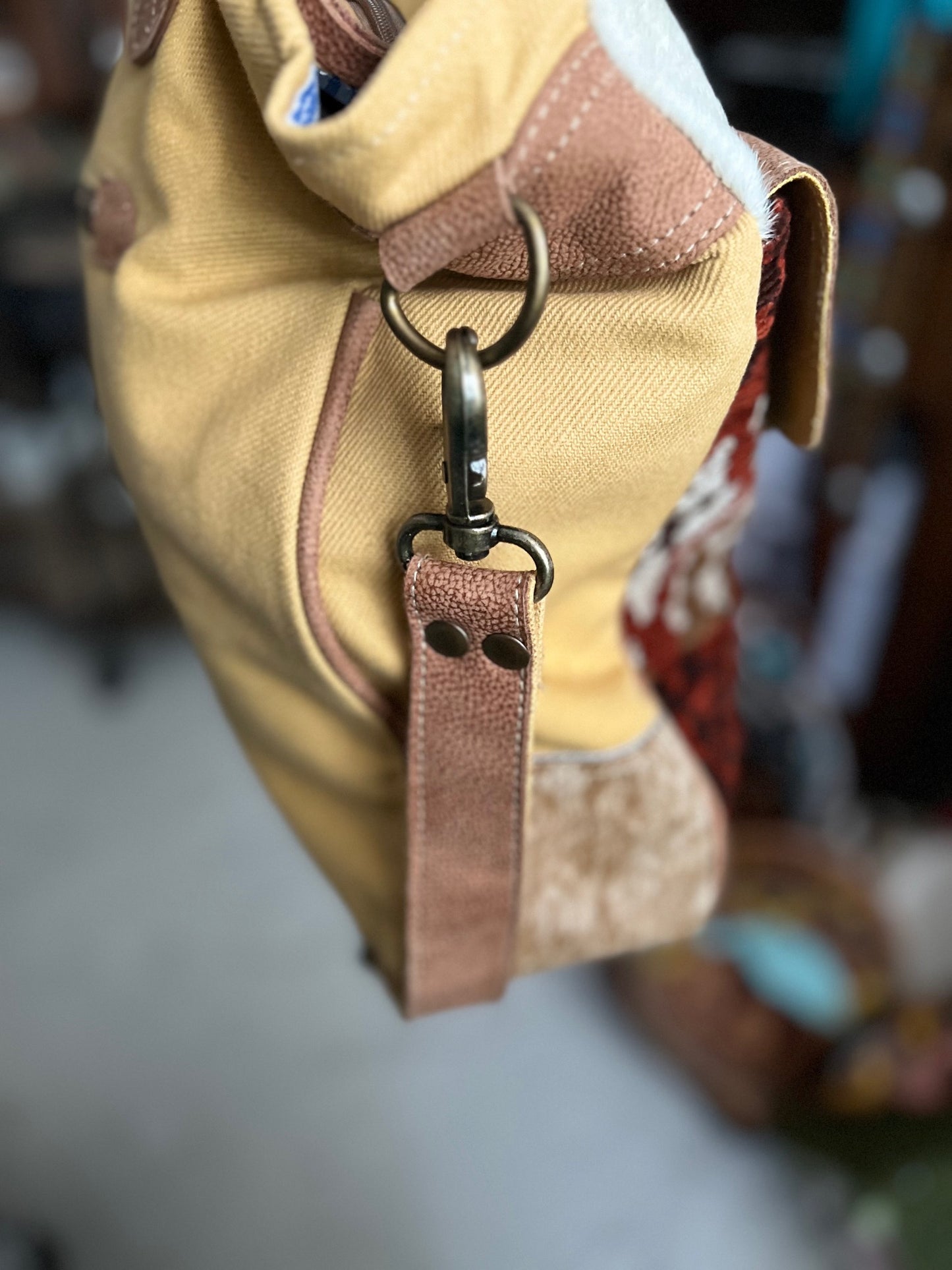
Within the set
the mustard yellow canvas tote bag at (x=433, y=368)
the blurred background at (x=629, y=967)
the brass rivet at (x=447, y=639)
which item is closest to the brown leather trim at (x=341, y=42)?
the mustard yellow canvas tote bag at (x=433, y=368)

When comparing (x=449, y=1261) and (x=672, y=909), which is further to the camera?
(x=449, y=1261)

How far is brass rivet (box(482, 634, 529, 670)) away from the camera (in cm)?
21

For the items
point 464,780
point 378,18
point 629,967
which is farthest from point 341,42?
point 629,967

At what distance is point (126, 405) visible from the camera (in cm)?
24

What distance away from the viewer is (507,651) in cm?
21

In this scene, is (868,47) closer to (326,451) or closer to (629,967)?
(326,451)

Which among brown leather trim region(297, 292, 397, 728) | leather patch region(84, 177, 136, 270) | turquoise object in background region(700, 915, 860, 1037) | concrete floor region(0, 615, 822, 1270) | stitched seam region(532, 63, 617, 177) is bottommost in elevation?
concrete floor region(0, 615, 822, 1270)

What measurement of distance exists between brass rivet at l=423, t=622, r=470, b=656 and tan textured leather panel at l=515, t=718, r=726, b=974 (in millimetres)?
70

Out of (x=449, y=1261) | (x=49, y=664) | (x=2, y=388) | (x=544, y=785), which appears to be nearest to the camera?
(x=544, y=785)

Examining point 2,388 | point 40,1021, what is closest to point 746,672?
point 40,1021

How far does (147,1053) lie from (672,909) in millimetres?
640

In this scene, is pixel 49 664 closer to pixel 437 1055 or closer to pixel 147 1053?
pixel 147 1053

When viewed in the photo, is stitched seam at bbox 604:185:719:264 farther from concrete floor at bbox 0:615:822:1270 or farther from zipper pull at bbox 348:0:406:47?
concrete floor at bbox 0:615:822:1270

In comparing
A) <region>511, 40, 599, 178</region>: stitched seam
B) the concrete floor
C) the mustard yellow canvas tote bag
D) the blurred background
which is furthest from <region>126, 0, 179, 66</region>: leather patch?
the concrete floor
